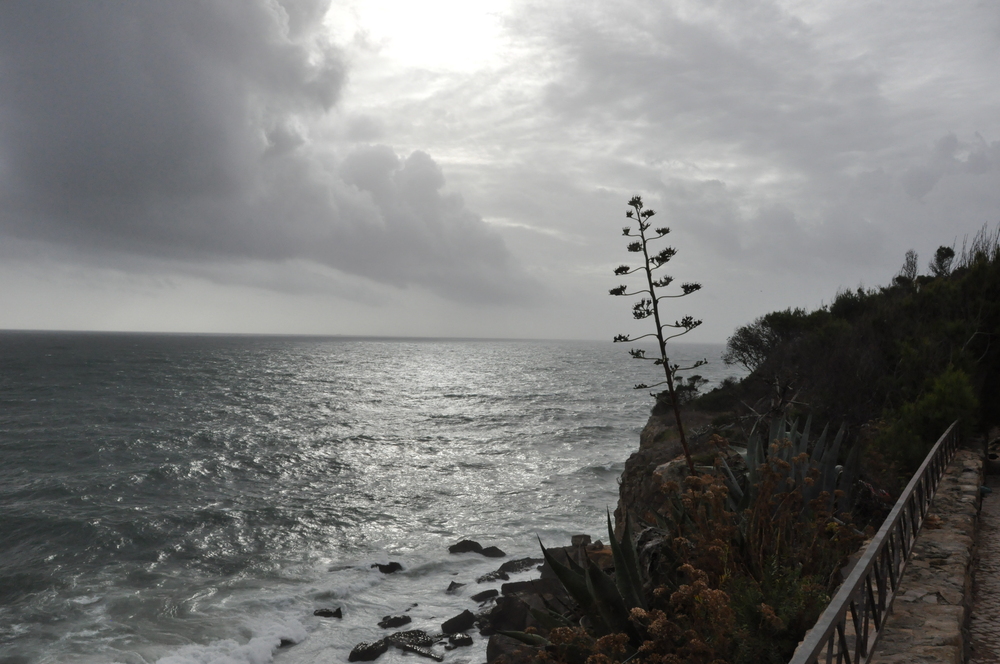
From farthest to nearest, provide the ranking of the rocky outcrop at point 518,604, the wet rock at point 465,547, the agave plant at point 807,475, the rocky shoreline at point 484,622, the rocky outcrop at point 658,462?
the wet rock at point 465,547 < the rocky shoreline at point 484,622 < the rocky outcrop at point 518,604 < the rocky outcrop at point 658,462 < the agave plant at point 807,475

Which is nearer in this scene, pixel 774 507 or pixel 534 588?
pixel 774 507

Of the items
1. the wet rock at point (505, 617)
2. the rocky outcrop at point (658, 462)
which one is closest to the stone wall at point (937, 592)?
the rocky outcrop at point (658, 462)

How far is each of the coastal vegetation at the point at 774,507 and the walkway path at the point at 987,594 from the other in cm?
97

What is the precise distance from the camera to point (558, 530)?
71.5ft

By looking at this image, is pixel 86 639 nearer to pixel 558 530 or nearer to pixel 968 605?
pixel 558 530

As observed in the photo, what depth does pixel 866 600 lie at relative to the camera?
382 cm

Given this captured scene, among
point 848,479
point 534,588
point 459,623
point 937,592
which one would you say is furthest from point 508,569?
point 937,592

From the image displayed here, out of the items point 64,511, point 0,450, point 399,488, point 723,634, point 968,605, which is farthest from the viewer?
point 0,450

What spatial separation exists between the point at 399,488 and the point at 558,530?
9604mm

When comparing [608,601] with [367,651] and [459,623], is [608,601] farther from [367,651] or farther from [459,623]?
[459,623]

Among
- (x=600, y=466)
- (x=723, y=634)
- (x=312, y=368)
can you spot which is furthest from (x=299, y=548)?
(x=312, y=368)

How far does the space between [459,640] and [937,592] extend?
38.2 feet

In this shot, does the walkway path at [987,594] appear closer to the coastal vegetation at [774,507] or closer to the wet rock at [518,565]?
the coastal vegetation at [774,507]

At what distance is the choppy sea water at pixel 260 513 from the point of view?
1477 cm
